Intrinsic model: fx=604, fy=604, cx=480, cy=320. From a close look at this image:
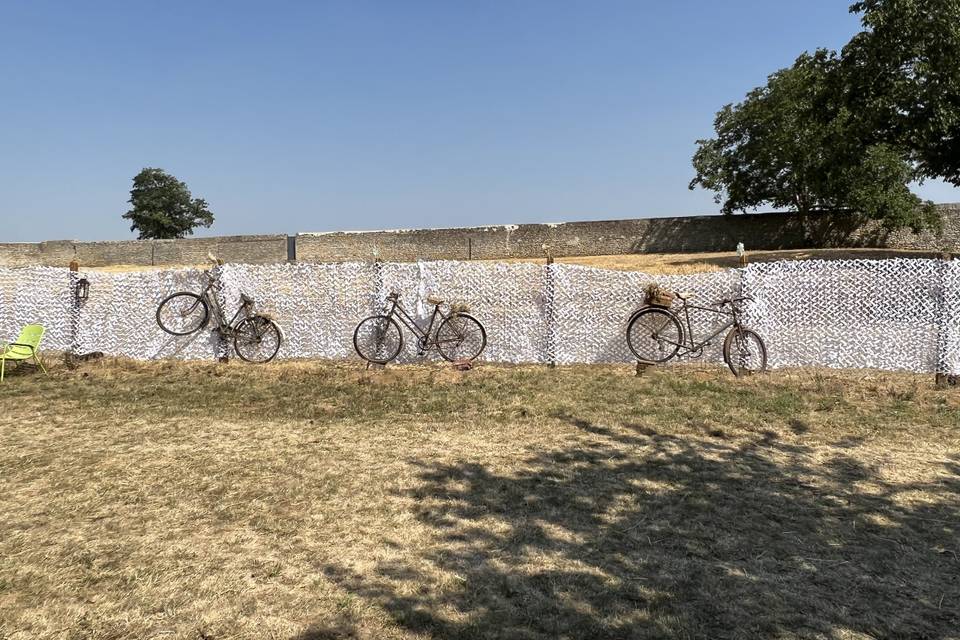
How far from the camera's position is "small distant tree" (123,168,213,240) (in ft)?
167

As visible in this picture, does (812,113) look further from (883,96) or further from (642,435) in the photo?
(642,435)

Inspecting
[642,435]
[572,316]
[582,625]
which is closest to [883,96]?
[572,316]

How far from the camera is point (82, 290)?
28.8ft

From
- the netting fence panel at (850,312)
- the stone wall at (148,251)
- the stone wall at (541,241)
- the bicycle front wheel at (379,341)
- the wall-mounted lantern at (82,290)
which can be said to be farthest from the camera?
the stone wall at (148,251)

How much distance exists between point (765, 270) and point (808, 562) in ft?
16.0

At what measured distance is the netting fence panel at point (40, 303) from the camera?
28.9ft

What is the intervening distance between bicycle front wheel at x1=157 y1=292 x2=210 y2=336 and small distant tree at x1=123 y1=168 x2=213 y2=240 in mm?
47800

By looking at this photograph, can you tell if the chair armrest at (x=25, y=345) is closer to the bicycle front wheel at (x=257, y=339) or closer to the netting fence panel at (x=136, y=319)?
the netting fence panel at (x=136, y=319)

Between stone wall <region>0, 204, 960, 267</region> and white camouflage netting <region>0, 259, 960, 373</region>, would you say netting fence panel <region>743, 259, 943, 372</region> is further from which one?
stone wall <region>0, 204, 960, 267</region>

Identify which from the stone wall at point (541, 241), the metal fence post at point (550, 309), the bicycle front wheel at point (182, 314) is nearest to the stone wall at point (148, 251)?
the stone wall at point (541, 241)

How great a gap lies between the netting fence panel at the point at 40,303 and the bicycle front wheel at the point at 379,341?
4412 millimetres

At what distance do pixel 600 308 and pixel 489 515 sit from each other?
4481 mm

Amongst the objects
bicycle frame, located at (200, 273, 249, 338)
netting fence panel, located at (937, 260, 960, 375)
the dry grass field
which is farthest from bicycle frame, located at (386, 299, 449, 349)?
netting fence panel, located at (937, 260, 960, 375)

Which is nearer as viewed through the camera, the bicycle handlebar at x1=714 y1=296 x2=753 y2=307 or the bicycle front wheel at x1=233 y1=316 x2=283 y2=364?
the bicycle handlebar at x1=714 y1=296 x2=753 y2=307
